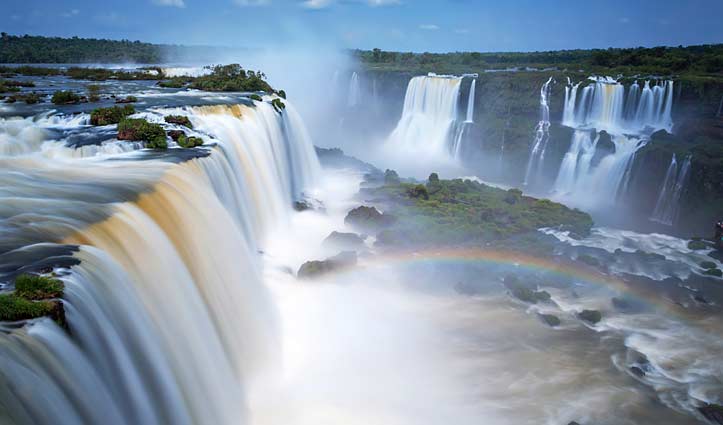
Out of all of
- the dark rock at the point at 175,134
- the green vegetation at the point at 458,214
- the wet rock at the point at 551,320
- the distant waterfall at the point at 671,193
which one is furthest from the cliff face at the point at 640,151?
the dark rock at the point at 175,134

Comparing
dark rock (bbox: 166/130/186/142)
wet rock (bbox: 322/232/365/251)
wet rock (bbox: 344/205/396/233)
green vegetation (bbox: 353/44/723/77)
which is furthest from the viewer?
green vegetation (bbox: 353/44/723/77)

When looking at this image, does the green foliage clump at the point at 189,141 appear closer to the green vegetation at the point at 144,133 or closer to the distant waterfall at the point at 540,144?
the green vegetation at the point at 144,133

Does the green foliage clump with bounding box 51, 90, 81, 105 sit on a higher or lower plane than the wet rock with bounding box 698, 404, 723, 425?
higher

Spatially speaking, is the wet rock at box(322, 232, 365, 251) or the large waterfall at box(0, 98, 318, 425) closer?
the large waterfall at box(0, 98, 318, 425)

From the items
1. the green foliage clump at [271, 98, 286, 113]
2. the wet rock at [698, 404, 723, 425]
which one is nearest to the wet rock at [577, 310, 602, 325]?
the wet rock at [698, 404, 723, 425]

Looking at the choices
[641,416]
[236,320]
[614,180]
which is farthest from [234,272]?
[614,180]

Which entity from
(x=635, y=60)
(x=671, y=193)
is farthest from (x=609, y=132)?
(x=635, y=60)

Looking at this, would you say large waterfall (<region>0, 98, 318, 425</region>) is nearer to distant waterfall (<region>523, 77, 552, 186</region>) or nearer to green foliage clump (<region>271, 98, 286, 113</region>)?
green foliage clump (<region>271, 98, 286, 113</region>)
